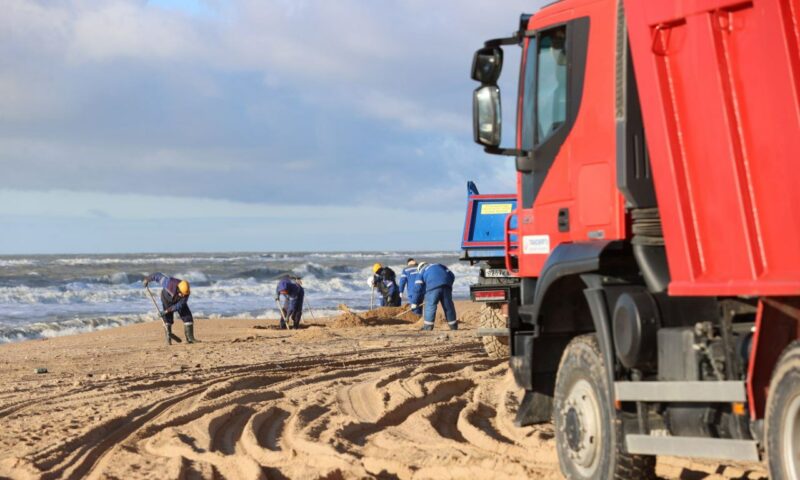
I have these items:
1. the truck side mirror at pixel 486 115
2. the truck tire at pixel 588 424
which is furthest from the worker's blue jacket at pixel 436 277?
the truck tire at pixel 588 424

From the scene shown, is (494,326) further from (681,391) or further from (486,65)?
(681,391)

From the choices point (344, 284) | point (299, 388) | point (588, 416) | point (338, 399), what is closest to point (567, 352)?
point (588, 416)

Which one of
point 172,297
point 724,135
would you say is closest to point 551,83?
point 724,135

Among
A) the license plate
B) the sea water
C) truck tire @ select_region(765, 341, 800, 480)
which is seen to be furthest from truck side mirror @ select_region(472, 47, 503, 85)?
the sea water

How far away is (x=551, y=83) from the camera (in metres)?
6.88

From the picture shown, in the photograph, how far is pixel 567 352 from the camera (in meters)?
6.47

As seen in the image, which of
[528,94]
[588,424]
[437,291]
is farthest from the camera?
[437,291]

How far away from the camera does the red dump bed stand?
4434mm

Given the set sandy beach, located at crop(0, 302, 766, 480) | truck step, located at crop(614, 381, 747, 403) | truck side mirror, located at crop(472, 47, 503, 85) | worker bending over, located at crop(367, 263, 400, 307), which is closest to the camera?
truck step, located at crop(614, 381, 747, 403)

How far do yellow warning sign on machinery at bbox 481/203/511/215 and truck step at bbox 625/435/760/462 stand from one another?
369 inches

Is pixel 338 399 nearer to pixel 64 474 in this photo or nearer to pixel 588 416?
pixel 64 474

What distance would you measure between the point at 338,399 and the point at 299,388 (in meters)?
1.15

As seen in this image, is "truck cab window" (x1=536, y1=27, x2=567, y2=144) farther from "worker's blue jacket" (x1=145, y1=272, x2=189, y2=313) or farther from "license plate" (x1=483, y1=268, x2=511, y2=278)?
"worker's blue jacket" (x1=145, y1=272, x2=189, y2=313)

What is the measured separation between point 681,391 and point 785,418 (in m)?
0.79
